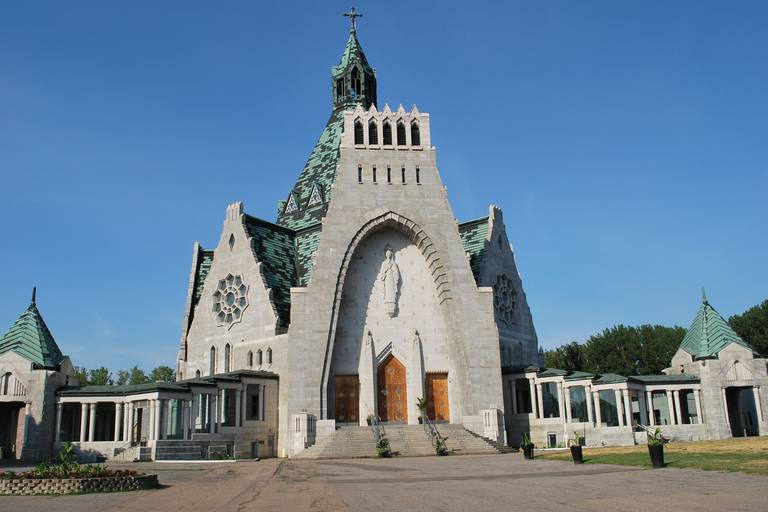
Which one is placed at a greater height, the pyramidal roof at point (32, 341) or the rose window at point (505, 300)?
the rose window at point (505, 300)

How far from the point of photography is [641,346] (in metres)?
77.2

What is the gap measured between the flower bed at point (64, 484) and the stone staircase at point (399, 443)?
17096 mm

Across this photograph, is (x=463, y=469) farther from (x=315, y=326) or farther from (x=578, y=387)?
(x=578, y=387)

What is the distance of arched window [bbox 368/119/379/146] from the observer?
144 ft

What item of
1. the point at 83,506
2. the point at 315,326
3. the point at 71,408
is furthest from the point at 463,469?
the point at 71,408

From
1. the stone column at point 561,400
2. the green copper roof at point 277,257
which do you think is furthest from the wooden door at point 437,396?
the green copper roof at point 277,257

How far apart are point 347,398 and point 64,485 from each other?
78.8ft

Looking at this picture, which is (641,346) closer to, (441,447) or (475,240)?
(475,240)

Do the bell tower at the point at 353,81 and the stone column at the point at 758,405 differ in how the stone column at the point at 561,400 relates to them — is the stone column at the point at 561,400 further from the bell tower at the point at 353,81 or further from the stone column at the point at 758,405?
the bell tower at the point at 353,81

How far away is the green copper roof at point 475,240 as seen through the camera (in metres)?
48.8

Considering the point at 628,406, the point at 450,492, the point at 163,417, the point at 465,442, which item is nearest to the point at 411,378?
the point at 465,442

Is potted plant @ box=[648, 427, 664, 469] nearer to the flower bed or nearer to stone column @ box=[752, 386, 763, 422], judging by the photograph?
the flower bed

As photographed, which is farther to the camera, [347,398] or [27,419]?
[347,398]

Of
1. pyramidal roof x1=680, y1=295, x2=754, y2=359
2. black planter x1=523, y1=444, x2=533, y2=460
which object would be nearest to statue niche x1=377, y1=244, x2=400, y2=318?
black planter x1=523, y1=444, x2=533, y2=460
